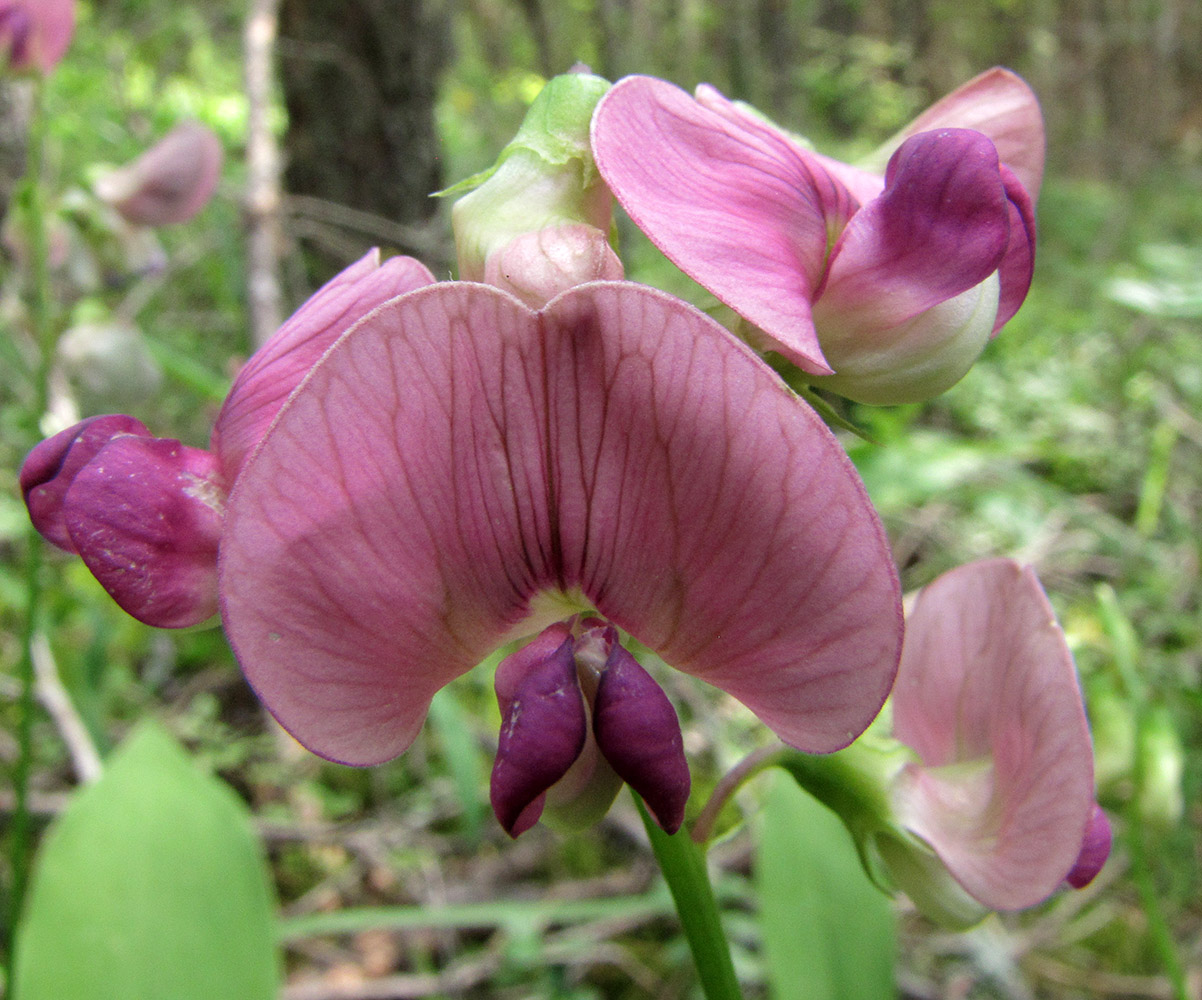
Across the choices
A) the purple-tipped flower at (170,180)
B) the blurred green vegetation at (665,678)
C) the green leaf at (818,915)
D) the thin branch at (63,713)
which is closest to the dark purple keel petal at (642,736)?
the green leaf at (818,915)

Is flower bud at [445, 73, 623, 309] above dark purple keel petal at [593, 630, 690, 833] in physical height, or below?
above

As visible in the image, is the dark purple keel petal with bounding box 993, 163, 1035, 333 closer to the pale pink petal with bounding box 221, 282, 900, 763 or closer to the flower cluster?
the flower cluster

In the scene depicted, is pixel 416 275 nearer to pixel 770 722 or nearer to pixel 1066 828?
pixel 770 722

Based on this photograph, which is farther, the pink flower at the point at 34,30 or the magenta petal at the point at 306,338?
the pink flower at the point at 34,30

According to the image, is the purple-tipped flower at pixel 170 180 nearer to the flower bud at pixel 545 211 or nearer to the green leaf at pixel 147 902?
the green leaf at pixel 147 902

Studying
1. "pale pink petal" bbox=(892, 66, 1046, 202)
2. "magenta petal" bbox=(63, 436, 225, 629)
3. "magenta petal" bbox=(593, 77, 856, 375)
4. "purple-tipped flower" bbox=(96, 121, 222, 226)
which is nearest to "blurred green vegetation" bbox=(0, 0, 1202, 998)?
"purple-tipped flower" bbox=(96, 121, 222, 226)

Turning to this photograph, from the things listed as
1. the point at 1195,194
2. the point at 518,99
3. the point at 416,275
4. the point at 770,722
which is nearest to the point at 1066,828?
the point at 770,722
